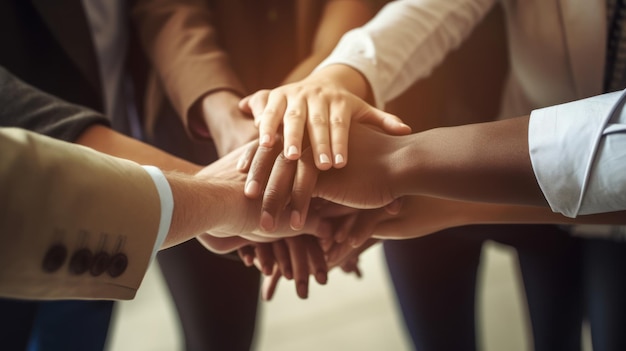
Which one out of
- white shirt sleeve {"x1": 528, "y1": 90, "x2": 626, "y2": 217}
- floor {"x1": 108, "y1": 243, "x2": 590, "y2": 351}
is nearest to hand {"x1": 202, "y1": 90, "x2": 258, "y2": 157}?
white shirt sleeve {"x1": 528, "y1": 90, "x2": 626, "y2": 217}

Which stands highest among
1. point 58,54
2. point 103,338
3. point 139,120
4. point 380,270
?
point 58,54

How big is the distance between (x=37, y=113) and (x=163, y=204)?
0.20 m

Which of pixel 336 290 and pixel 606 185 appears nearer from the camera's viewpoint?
pixel 606 185

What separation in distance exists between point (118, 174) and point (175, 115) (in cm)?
36

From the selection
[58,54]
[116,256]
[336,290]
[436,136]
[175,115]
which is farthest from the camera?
[336,290]

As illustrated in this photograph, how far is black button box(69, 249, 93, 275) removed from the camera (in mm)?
312

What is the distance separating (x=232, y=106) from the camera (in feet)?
2.02

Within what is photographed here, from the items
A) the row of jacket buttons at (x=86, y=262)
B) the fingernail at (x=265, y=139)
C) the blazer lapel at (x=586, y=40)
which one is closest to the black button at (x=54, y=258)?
the row of jacket buttons at (x=86, y=262)

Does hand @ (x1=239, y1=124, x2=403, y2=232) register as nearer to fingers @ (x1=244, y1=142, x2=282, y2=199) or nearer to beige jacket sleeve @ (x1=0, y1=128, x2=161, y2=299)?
fingers @ (x1=244, y1=142, x2=282, y2=199)

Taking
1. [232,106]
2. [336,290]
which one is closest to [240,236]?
[232,106]

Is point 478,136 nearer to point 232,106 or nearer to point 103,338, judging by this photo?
point 232,106

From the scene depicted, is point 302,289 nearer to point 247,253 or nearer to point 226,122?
point 247,253

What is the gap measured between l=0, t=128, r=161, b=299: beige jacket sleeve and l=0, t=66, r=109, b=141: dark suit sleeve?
0.50ft

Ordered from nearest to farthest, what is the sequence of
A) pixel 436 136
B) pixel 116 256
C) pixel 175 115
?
pixel 116 256 < pixel 436 136 < pixel 175 115
